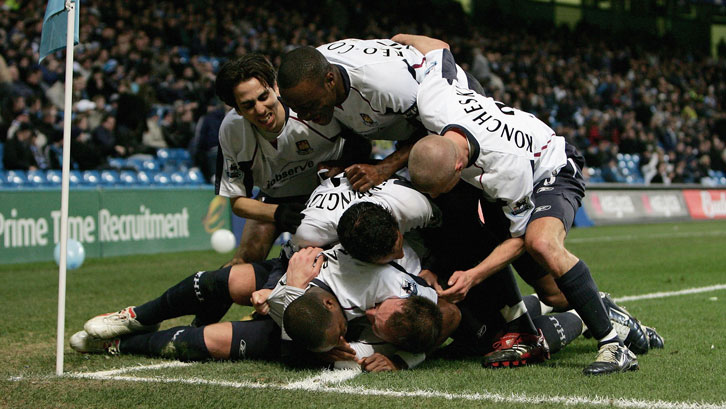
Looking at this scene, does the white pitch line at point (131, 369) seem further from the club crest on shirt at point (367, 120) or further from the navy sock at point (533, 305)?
the navy sock at point (533, 305)

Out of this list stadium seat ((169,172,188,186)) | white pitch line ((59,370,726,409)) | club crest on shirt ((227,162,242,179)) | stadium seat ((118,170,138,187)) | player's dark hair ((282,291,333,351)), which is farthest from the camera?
stadium seat ((169,172,188,186))

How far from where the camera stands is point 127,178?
47.2 feet

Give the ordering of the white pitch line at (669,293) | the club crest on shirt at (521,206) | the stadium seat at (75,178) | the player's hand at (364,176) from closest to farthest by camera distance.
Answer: the club crest on shirt at (521,206)
the player's hand at (364,176)
the white pitch line at (669,293)
the stadium seat at (75,178)

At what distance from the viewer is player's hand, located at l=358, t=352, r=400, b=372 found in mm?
4484

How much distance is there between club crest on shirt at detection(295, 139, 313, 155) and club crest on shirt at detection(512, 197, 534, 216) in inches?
59.1

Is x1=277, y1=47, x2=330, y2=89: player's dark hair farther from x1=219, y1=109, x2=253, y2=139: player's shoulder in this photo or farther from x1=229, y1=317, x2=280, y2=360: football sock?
x1=229, y1=317, x2=280, y2=360: football sock

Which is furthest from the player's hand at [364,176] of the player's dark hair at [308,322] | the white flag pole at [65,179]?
the white flag pole at [65,179]

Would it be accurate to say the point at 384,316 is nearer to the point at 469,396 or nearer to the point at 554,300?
the point at 469,396

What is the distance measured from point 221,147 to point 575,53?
28.8m

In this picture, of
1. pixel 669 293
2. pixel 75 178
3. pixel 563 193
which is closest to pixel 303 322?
pixel 563 193

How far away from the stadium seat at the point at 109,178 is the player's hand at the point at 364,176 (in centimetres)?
1007

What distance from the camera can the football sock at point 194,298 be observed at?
16.3ft

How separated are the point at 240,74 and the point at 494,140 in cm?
161

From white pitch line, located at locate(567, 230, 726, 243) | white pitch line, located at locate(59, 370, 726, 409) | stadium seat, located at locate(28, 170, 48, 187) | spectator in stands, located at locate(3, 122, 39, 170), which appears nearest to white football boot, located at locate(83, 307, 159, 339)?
white pitch line, located at locate(59, 370, 726, 409)
